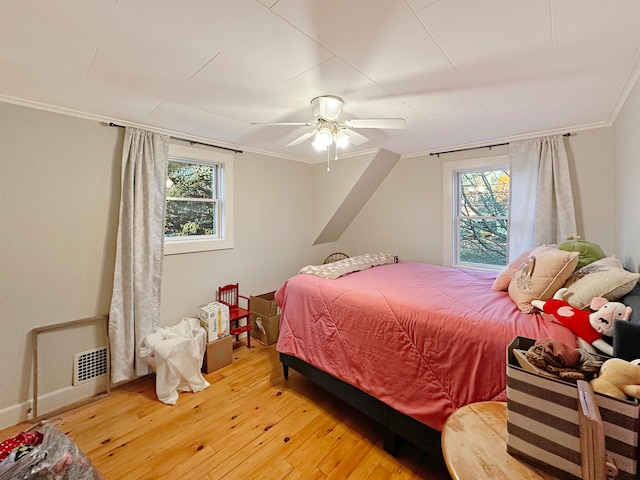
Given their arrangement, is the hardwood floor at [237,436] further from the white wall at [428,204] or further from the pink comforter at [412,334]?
the white wall at [428,204]

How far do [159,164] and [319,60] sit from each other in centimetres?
183

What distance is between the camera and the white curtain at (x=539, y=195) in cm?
255

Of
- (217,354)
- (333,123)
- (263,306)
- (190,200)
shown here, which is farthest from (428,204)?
(217,354)

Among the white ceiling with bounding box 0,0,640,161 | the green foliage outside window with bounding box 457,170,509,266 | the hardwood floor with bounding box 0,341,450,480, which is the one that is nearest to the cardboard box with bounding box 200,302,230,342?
the hardwood floor with bounding box 0,341,450,480

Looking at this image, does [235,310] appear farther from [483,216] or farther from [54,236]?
[483,216]

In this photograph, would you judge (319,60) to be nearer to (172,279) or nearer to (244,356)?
(172,279)

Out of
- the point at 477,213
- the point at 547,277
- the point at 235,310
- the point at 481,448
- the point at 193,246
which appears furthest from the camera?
the point at 477,213

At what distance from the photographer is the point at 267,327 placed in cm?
319

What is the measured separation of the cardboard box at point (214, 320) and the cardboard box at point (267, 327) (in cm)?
48

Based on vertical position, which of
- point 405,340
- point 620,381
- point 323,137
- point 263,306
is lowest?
point 263,306

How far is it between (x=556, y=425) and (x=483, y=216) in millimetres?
3017

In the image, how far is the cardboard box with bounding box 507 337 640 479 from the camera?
1.91 ft

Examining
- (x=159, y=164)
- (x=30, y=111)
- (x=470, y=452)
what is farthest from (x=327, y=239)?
(x=470, y=452)

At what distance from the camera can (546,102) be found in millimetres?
2020
